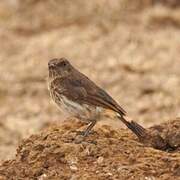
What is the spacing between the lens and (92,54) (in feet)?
57.9

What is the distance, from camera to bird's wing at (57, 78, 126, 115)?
28.0ft

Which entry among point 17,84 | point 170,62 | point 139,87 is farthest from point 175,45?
point 17,84

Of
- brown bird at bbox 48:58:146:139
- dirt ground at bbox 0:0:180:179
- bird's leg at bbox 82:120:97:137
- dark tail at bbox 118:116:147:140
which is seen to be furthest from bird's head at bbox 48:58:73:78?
dirt ground at bbox 0:0:180:179

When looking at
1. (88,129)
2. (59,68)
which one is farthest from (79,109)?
(59,68)

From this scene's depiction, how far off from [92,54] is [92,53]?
5cm

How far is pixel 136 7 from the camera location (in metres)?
19.9

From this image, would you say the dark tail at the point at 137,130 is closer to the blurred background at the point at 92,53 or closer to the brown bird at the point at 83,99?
the brown bird at the point at 83,99

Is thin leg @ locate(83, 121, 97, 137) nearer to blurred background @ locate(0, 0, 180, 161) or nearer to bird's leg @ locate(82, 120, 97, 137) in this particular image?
bird's leg @ locate(82, 120, 97, 137)

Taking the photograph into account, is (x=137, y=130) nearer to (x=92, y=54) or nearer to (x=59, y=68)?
(x=59, y=68)

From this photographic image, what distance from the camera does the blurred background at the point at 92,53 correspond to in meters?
15.3

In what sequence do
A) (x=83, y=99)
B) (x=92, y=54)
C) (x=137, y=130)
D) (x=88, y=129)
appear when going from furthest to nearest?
(x=92, y=54) → (x=83, y=99) → (x=88, y=129) → (x=137, y=130)

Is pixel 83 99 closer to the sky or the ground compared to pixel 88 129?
closer to the sky

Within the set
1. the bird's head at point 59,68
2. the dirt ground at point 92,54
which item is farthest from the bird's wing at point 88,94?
the dirt ground at point 92,54

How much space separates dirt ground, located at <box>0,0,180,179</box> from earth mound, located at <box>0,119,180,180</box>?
15.4 ft
